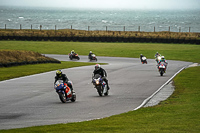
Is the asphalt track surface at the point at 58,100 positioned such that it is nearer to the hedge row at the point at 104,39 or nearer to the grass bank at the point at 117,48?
the grass bank at the point at 117,48

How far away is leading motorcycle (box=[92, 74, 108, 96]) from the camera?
18.7 metres

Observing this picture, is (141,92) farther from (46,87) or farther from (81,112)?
(81,112)

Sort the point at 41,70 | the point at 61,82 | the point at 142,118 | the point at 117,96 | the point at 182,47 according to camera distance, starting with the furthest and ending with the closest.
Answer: the point at 182,47 < the point at 41,70 < the point at 117,96 < the point at 61,82 < the point at 142,118

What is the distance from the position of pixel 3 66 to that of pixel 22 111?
1856 cm

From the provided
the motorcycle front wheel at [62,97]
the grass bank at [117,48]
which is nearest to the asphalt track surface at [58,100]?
the motorcycle front wheel at [62,97]

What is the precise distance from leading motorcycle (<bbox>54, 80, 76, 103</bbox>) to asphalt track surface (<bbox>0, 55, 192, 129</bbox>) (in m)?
0.26

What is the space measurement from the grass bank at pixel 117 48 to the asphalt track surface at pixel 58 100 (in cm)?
2552

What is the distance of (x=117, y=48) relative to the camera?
59.4 m

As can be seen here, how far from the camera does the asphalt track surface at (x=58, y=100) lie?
1334 centimetres

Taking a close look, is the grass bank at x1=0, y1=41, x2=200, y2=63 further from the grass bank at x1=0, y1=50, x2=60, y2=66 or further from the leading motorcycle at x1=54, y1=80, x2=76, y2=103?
the leading motorcycle at x1=54, y1=80, x2=76, y2=103

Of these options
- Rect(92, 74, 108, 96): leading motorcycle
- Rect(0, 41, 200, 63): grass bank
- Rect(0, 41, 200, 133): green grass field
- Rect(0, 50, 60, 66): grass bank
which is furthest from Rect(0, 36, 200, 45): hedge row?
Rect(92, 74, 108, 96): leading motorcycle

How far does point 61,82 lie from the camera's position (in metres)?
16.6

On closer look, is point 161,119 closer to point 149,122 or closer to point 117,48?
point 149,122

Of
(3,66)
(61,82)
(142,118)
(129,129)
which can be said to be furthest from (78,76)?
(129,129)
